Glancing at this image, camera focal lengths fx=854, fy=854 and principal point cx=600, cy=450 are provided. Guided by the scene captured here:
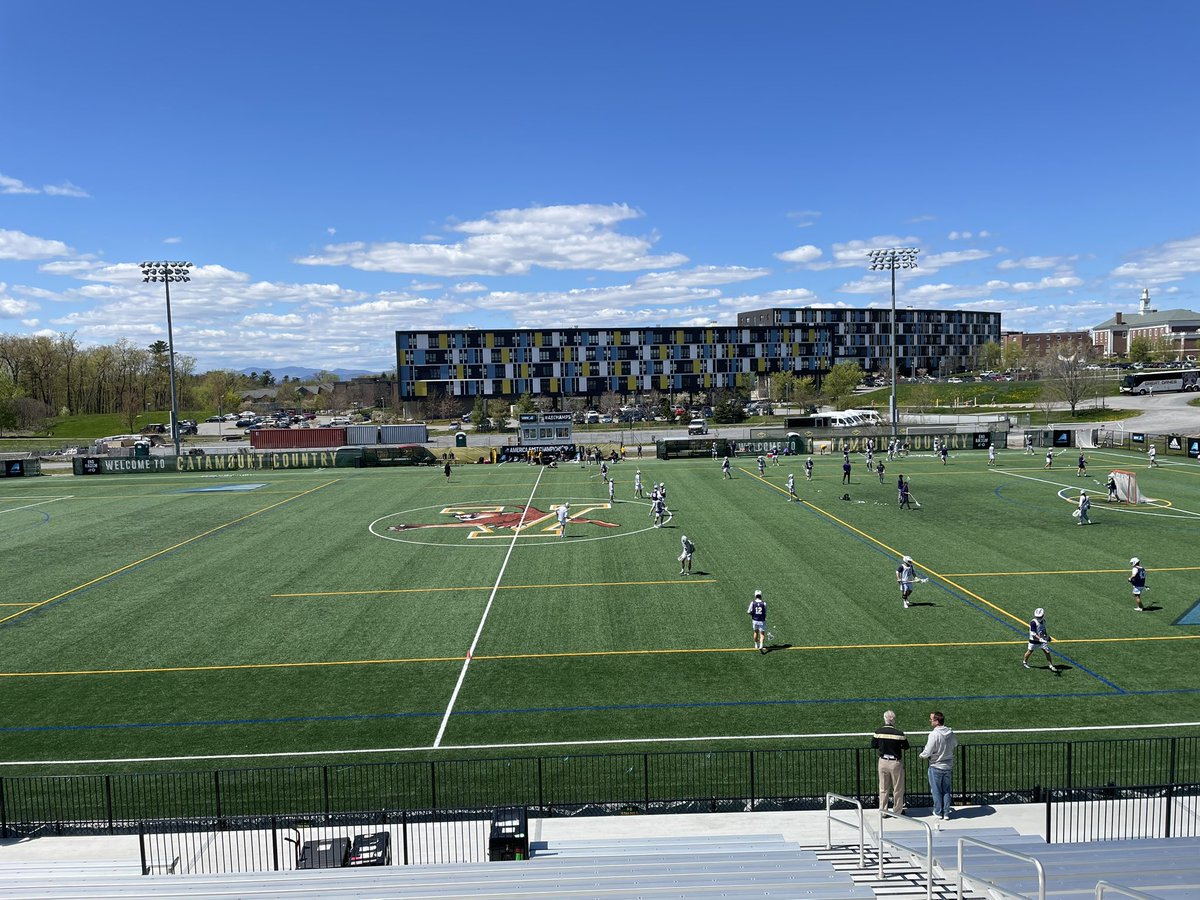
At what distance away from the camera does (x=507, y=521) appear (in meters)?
41.7

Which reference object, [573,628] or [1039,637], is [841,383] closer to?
[573,628]

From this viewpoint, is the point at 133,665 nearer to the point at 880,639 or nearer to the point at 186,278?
the point at 880,639

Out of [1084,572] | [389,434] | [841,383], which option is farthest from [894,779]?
[841,383]

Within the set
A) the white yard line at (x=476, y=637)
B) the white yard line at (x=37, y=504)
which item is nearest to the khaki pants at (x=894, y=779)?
the white yard line at (x=476, y=637)

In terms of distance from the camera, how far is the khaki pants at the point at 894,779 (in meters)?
13.4

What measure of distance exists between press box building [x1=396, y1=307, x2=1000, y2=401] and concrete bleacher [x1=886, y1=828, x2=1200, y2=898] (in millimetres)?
129106

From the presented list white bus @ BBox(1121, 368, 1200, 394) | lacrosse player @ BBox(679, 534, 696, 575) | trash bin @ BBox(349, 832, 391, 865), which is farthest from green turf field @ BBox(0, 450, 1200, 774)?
white bus @ BBox(1121, 368, 1200, 394)

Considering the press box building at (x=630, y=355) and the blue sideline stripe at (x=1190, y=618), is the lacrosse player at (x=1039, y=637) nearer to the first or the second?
the blue sideline stripe at (x=1190, y=618)

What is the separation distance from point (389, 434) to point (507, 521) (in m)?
58.7

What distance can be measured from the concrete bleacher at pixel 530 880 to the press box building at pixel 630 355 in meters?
128

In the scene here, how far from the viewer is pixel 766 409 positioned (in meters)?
129

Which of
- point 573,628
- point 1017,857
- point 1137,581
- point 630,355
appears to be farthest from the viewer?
point 630,355

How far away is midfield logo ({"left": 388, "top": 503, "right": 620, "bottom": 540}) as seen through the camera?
38.7 meters

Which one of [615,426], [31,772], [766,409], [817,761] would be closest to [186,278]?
[615,426]
